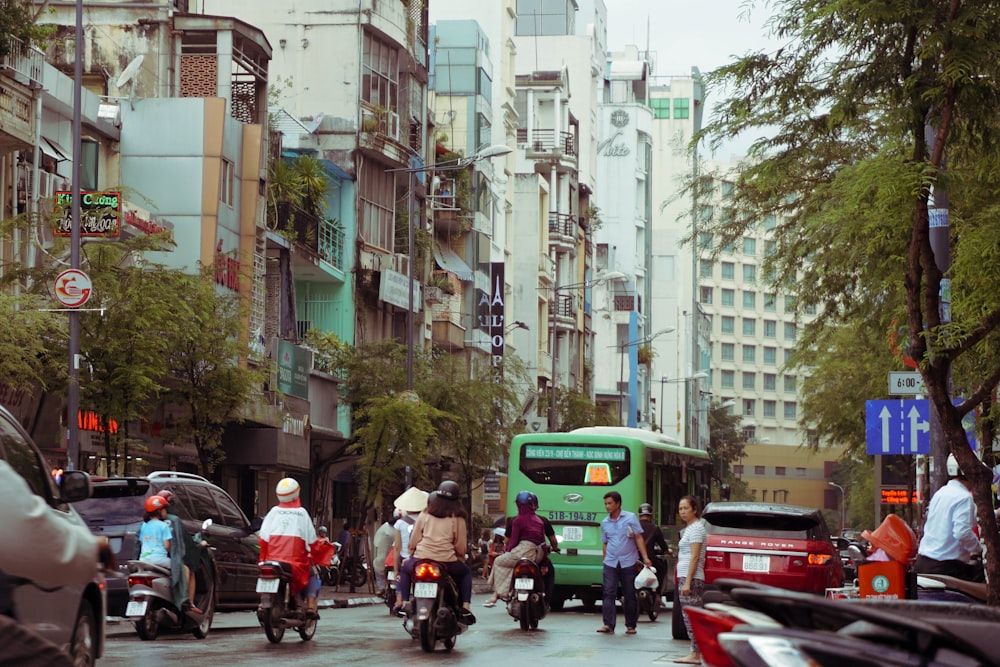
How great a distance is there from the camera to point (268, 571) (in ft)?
60.7

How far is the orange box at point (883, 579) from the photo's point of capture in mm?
16375

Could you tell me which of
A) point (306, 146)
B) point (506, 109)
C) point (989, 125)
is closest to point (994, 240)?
point (989, 125)

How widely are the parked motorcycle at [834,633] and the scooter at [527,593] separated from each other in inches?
655

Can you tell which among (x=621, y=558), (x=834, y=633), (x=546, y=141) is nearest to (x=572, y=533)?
(x=621, y=558)

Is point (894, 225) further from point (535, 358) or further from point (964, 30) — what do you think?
point (535, 358)

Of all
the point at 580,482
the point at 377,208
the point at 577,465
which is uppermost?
the point at 377,208

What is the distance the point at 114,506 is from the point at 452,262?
4673 centimetres

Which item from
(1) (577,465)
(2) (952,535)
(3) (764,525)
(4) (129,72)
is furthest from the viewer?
(4) (129,72)

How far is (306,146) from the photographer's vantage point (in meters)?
52.7

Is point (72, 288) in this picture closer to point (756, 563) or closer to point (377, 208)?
point (756, 563)

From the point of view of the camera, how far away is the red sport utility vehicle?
2130 cm

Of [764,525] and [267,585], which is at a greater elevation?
[764,525]

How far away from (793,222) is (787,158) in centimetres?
1052

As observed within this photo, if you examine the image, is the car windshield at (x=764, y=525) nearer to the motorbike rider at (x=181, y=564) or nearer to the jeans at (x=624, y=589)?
the jeans at (x=624, y=589)
